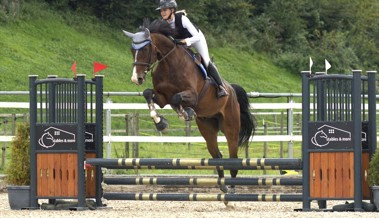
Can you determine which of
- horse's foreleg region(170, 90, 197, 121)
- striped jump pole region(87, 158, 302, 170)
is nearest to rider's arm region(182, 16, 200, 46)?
horse's foreleg region(170, 90, 197, 121)

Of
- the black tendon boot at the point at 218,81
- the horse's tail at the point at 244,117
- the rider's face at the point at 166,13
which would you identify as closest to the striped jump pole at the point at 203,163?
the black tendon boot at the point at 218,81

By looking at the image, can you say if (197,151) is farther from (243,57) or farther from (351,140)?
(243,57)

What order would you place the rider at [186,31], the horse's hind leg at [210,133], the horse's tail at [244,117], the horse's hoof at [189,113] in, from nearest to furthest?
1. the horse's hoof at [189,113]
2. the rider at [186,31]
3. the horse's hind leg at [210,133]
4. the horse's tail at [244,117]

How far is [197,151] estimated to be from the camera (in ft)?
68.3

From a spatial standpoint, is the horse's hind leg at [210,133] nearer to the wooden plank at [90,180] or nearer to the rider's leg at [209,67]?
the rider's leg at [209,67]

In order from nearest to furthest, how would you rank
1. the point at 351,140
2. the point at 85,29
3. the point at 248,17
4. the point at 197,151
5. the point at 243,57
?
A: the point at 351,140 < the point at 197,151 < the point at 85,29 < the point at 243,57 < the point at 248,17

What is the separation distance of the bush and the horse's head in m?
1.60

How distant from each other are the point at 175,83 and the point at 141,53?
0.56 m

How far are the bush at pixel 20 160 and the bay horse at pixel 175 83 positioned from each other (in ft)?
4.67

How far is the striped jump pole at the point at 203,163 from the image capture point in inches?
420

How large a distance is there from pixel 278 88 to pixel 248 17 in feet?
25.4

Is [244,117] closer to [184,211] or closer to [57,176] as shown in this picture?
[184,211]

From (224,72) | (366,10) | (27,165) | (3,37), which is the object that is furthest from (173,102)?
(366,10)

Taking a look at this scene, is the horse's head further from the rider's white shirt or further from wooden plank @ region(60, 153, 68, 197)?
wooden plank @ region(60, 153, 68, 197)
